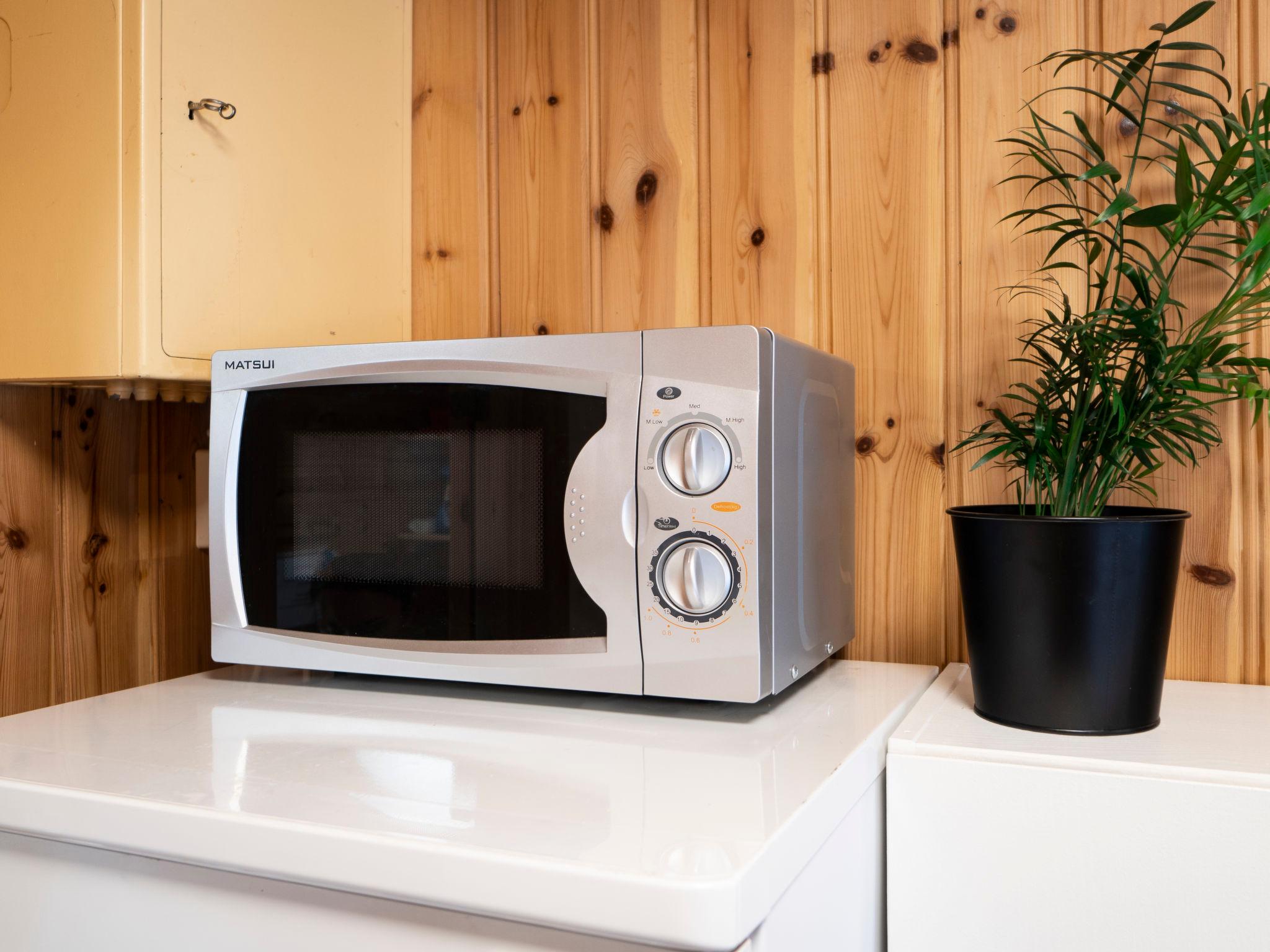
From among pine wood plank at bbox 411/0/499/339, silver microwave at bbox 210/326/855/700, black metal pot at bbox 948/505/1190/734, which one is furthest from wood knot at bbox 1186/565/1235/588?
pine wood plank at bbox 411/0/499/339

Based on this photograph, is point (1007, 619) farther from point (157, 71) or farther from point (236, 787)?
point (157, 71)

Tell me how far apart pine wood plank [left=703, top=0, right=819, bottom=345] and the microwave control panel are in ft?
1.25

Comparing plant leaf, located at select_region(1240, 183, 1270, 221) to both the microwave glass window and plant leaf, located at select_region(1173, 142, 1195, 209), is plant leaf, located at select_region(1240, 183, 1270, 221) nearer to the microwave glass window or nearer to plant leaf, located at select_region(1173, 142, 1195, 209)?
plant leaf, located at select_region(1173, 142, 1195, 209)

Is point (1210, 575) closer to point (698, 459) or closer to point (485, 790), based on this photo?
point (698, 459)

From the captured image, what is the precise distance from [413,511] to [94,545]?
489mm

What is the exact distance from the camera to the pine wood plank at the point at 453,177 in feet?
4.26

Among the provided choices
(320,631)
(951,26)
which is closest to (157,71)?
(320,631)

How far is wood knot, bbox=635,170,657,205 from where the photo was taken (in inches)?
47.4

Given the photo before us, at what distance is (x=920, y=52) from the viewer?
1.08 m

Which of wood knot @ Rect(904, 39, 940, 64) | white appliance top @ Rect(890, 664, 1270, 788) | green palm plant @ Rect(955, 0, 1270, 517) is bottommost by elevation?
white appliance top @ Rect(890, 664, 1270, 788)

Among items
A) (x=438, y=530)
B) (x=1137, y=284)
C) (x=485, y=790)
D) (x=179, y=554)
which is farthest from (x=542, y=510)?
(x=179, y=554)

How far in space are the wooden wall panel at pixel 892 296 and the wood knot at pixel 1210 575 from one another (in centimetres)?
24

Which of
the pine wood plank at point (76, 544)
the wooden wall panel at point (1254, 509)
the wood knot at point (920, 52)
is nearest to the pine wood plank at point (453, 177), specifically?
the pine wood plank at point (76, 544)

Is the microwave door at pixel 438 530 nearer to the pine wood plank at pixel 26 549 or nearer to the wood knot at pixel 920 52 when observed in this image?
the pine wood plank at pixel 26 549
